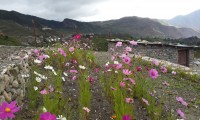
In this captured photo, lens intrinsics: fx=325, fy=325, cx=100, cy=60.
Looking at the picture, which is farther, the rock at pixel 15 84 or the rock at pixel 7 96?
the rock at pixel 15 84

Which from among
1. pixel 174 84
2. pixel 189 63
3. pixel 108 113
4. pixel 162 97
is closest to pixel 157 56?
pixel 189 63

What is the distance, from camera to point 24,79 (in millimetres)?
7285

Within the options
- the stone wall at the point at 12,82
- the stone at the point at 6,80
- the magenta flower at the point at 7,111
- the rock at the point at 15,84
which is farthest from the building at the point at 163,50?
the magenta flower at the point at 7,111

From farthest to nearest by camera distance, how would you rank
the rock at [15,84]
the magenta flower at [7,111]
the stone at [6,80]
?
the rock at [15,84] → the stone at [6,80] → the magenta flower at [7,111]

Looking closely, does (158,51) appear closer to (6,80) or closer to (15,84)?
(15,84)

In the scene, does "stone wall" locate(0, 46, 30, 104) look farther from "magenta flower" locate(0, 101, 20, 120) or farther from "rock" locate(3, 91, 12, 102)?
"magenta flower" locate(0, 101, 20, 120)

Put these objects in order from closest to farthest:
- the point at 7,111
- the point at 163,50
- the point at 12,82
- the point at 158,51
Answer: the point at 7,111 → the point at 12,82 → the point at 158,51 → the point at 163,50

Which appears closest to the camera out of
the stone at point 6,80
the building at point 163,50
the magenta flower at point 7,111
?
the magenta flower at point 7,111

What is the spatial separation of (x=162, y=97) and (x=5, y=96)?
3.94 meters

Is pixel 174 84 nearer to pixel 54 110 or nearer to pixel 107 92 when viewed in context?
pixel 107 92

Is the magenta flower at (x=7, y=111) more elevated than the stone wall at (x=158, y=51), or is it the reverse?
the magenta flower at (x=7, y=111)

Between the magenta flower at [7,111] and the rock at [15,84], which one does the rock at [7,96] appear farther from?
the magenta flower at [7,111]

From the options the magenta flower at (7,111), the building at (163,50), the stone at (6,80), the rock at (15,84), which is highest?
the magenta flower at (7,111)

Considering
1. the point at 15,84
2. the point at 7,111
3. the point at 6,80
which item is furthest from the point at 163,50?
the point at 7,111
